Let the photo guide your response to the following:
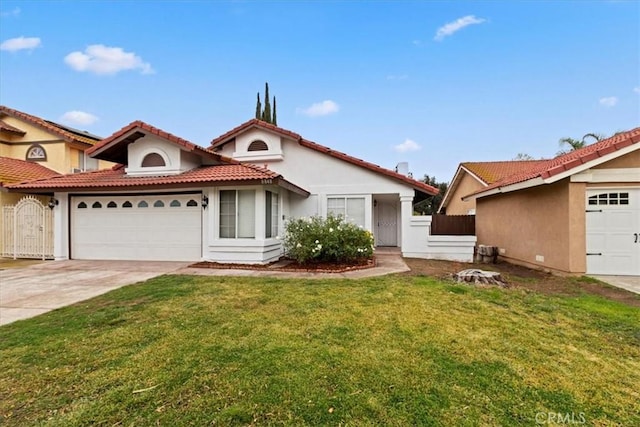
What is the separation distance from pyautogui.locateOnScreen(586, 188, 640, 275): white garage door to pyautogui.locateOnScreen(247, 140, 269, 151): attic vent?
12.1 metres

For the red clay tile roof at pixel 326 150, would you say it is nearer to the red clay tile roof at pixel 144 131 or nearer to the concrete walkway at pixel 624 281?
the red clay tile roof at pixel 144 131

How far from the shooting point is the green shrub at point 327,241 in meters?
10.6

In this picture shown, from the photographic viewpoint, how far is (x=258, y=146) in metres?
14.5

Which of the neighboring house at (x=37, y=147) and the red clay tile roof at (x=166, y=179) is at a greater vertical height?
the neighboring house at (x=37, y=147)

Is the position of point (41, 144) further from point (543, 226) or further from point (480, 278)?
point (543, 226)

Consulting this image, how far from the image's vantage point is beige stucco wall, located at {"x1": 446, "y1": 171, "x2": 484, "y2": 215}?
789 inches

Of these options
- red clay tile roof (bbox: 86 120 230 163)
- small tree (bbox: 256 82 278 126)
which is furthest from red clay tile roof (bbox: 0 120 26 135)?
small tree (bbox: 256 82 278 126)

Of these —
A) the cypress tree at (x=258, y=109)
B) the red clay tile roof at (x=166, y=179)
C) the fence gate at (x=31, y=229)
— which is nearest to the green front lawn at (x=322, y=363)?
the red clay tile roof at (x=166, y=179)

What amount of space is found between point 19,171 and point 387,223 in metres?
18.9

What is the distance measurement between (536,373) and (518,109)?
20.1 metres

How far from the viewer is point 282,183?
10.9 meters

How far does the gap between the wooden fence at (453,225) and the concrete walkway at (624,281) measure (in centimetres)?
694

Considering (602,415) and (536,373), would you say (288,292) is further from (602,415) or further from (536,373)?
(602,415)

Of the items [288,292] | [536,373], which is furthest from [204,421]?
[288,292]
